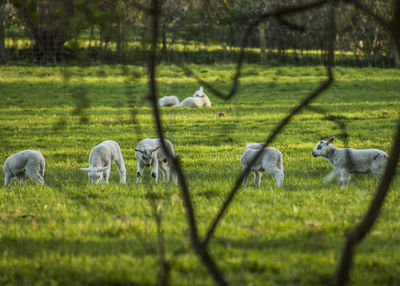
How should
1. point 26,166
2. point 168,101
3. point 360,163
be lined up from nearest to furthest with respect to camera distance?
point 360,163
point 26,166
point 168,101

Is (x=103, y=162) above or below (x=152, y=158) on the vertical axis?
below

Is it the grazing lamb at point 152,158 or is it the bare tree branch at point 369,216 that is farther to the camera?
the grazing lamb at point 152,158

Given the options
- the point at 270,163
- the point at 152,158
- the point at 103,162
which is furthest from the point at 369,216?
the point at 103,162

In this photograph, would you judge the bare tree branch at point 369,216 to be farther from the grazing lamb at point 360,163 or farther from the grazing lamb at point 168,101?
the grazing lamb at point 168,101

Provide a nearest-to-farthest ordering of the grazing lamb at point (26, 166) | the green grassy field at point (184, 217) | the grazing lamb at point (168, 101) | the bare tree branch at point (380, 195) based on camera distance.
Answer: the bare tree branch at point (380, 195) < the green grassy field at point (184, 217) < the grazing lamb at point (26, 166) < the grazing lamb at point (168, 101)

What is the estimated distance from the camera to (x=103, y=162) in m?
8.91

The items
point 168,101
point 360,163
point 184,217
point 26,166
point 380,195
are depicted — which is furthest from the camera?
point 168,101

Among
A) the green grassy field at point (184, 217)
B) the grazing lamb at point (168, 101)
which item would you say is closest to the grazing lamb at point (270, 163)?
the green grassy field at point (184, 217)

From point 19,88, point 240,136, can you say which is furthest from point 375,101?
point 19,88

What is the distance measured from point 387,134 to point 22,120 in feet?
40.1

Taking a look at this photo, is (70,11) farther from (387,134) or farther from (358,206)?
(387,134)

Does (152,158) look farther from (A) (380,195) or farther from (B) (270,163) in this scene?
(A) (380,195)

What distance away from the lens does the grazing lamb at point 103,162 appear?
834cm

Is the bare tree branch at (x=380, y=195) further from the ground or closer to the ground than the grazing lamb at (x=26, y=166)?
further from the ground
